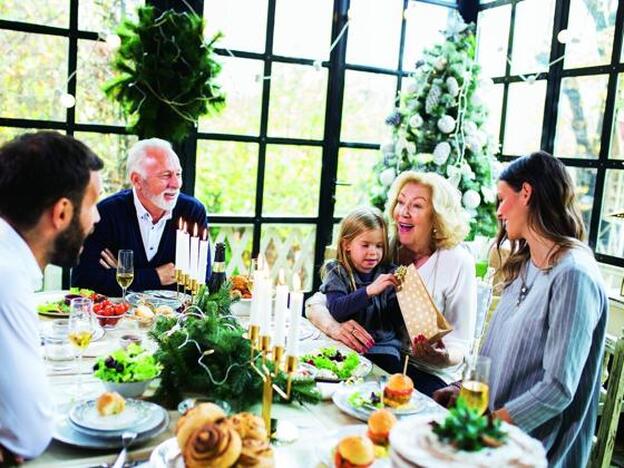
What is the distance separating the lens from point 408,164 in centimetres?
428

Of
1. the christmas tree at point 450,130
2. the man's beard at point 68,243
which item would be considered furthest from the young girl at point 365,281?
the christmas tree at point 450,130

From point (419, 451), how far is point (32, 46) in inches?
139

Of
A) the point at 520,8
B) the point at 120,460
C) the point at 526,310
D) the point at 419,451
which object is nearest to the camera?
the point at 419,451

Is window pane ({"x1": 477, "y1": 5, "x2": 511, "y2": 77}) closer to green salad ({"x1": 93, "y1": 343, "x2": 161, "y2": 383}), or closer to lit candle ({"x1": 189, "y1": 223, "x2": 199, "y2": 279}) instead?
Answer: lit candle ({"x1": 189, "y1": 223, "x2": 199, "y2": 279})

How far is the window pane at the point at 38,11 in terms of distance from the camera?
11.6ft

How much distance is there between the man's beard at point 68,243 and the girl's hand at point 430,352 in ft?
3.82

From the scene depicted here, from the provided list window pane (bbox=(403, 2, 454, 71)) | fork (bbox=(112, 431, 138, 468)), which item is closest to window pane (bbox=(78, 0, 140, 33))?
window pane (bbox=(403, 2, 454, 71))

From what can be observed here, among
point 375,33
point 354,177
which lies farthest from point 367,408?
point 375,33

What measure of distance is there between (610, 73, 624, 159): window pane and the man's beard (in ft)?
11.0

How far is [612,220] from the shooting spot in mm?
3723

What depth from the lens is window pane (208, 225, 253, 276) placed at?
4.32 metres

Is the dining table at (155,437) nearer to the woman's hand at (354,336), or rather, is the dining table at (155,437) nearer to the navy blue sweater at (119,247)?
the woman's hand at (354,336)

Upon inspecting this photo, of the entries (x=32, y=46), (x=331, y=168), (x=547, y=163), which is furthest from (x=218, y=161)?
(x=547, y=163)

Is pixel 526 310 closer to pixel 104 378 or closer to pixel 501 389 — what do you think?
pixel 501 389
